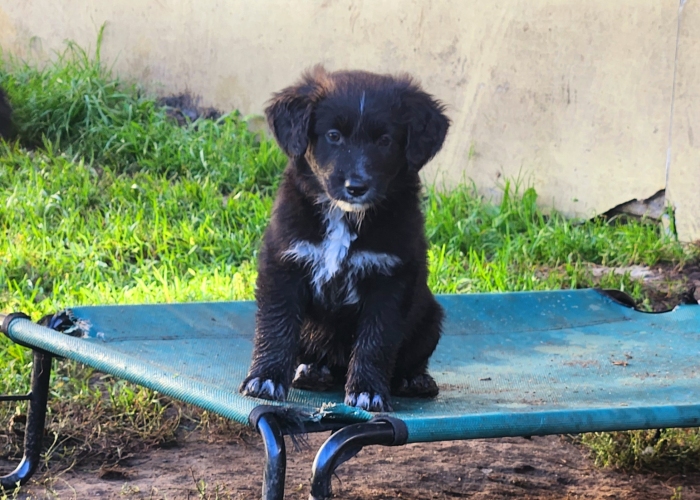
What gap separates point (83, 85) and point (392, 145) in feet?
13.8

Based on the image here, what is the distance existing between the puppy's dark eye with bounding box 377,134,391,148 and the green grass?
1481mm

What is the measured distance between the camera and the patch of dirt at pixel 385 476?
9.98 feet

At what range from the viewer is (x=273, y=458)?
2002mm

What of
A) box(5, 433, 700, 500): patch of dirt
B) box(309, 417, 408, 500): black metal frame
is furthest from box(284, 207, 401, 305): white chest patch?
box(5, 433, 700, 500): patch of dirt

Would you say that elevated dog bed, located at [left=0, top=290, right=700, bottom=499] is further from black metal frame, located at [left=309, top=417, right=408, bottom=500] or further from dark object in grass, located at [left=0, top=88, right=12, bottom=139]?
dark object in grass, located at [left=0, top=88, right=12, bottom=139]

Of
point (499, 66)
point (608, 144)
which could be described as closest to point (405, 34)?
point (499, 66)

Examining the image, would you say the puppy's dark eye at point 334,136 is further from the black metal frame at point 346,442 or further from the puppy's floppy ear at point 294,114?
the black metal frame at point 346,442

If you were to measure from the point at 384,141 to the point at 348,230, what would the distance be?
0.26 metres

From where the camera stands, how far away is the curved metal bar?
Result: 6.37ft

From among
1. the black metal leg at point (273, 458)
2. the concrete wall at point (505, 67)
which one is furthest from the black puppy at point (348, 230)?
the concrete wall at point (505, 67)

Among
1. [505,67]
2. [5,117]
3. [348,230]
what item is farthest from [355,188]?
[5,117]

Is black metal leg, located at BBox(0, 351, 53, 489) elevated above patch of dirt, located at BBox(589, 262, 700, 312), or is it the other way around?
patch of dirt, located at BBox(589, 262, 700, 312)

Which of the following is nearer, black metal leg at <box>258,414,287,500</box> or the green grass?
black metal leg at <box>258,414,287,500</box>

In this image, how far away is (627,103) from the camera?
501 centimetres
